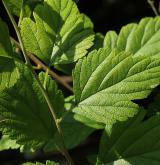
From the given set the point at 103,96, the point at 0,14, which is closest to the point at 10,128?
the point at 103,96

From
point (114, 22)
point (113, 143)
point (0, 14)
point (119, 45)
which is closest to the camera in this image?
point (113, 143)

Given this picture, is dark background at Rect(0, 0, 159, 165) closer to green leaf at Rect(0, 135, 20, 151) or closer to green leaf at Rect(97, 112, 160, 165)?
green leaf at Rect(0, 135, 20, 151)

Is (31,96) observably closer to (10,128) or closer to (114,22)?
(10,128)

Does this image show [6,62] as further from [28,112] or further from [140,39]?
[140,39]

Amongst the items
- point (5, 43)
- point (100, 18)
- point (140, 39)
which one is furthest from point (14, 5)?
point (100, 18)

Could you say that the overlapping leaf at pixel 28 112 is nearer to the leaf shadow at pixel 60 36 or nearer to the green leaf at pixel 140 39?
the leaf shadow at pixel 60 36

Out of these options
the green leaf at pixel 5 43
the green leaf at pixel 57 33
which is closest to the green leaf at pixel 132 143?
the green leaf at pixel 57 33
